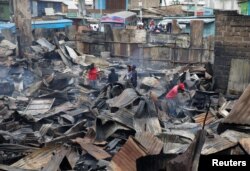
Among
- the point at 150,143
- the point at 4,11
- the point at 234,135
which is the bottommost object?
the point at 150,143

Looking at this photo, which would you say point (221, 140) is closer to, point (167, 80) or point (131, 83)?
point (131, 83)

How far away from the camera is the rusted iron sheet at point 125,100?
10453mm

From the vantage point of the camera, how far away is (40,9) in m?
40.0

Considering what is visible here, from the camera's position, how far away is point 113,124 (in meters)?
8.95

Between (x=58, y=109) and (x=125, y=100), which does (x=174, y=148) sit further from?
(x=58, y=109)

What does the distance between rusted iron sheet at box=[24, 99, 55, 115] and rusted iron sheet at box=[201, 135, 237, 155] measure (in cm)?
592

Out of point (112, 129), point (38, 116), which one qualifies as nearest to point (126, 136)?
point (112, 129)

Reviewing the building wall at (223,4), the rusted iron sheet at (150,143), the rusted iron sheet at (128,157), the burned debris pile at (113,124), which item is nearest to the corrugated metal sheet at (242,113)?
the burned debris pile at (113,124)

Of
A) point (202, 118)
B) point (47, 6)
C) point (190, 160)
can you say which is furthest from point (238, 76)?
point (47, 6)

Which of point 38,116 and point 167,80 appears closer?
point 38,116

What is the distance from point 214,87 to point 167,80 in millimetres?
2304

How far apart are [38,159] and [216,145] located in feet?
11.3

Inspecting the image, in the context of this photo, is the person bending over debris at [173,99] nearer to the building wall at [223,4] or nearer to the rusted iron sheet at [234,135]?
the rusted iron sheet at [234,135]

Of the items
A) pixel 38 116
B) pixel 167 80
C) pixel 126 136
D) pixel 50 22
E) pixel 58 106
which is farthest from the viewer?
pixel 50 22
